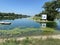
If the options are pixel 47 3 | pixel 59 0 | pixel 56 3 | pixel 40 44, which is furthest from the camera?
pixel 47 3

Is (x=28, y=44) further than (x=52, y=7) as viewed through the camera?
No

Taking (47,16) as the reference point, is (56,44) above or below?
above

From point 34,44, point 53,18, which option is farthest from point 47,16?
point 34,44

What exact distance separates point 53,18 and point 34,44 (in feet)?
200

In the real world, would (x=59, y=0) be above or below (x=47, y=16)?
above

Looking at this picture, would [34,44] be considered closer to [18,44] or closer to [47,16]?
[18,44]

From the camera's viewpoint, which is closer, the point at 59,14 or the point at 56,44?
the point at 56,44

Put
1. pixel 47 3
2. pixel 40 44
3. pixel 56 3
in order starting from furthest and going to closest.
→ pixel 47 3 → pixel 56 3 → pixel 40 44

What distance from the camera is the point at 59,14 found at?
7856cm

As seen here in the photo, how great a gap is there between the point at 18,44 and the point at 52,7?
210 ft

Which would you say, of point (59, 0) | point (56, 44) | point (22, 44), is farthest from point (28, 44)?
point (59, 0)

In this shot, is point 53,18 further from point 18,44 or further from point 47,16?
point 18,44

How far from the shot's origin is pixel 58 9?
7844 cm

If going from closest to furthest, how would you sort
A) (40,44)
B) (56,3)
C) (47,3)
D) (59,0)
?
(40,44), (59,0), (56,3), (47,3)
